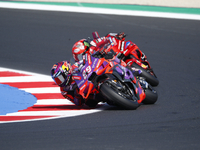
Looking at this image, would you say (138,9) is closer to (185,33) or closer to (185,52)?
(185,33)

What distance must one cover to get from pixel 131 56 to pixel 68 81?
252 centimetres

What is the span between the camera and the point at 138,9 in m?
15.9

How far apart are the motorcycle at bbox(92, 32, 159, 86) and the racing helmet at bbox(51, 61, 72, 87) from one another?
6.47 ft

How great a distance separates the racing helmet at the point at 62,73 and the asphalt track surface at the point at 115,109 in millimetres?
877

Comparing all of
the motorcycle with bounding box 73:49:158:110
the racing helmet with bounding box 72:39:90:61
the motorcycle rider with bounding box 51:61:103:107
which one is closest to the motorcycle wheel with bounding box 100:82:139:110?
the motorcycle with bounding box 73:49:158:110

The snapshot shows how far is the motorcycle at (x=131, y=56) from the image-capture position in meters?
8.36

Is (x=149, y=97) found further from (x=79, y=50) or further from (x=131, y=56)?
(x=131, y=56)

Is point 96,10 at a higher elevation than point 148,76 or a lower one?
higher

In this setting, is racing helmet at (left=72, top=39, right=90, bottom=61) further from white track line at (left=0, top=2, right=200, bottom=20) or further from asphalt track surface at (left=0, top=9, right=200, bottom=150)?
white track line at (left=0, top=2, right=200, bottom=20)

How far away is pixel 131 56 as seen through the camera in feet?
28.6

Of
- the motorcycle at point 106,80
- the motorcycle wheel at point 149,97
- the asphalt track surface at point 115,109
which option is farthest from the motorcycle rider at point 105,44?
the motorcycle wheel at point 149,97

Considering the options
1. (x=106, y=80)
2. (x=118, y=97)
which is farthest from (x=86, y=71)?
(x=118, y=97)

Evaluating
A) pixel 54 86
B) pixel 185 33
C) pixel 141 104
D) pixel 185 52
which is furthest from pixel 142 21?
pixel 141 104

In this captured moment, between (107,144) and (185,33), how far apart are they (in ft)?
29.8
